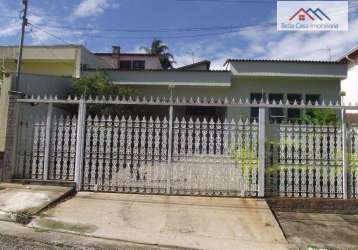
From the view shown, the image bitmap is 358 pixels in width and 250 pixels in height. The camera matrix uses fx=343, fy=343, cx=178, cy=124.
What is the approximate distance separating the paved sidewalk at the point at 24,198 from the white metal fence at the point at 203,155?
0.42 m

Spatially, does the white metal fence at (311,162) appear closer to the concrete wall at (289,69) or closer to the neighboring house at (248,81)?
the neighboring house at (248,81)

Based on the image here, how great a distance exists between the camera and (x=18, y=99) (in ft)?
25.4

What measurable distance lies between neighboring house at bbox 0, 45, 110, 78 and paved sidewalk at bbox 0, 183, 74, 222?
11086mm

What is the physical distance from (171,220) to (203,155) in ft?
5.68

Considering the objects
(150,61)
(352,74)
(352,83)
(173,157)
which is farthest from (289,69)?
(173,157)

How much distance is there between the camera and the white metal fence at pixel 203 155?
6.94 m

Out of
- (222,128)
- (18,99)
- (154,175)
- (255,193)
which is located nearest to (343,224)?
(255,193)

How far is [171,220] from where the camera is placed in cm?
Answer: 580

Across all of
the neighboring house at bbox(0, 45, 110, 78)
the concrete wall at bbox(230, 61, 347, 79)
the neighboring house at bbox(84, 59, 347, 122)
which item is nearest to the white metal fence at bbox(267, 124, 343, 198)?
the neighboring house at bbox(84, 59, 347, 122)

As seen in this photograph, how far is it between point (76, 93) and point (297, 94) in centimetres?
1062

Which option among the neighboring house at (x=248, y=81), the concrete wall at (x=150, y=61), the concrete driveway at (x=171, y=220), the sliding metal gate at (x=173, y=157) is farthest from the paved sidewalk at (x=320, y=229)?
the concrete wall at (x=150, y=61)

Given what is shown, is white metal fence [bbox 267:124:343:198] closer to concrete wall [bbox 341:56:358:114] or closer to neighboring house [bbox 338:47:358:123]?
neighboring house [bbox 338:47:358:123]

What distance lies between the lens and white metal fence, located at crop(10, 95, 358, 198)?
694 cm

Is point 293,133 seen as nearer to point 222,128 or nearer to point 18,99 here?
point 222,128
